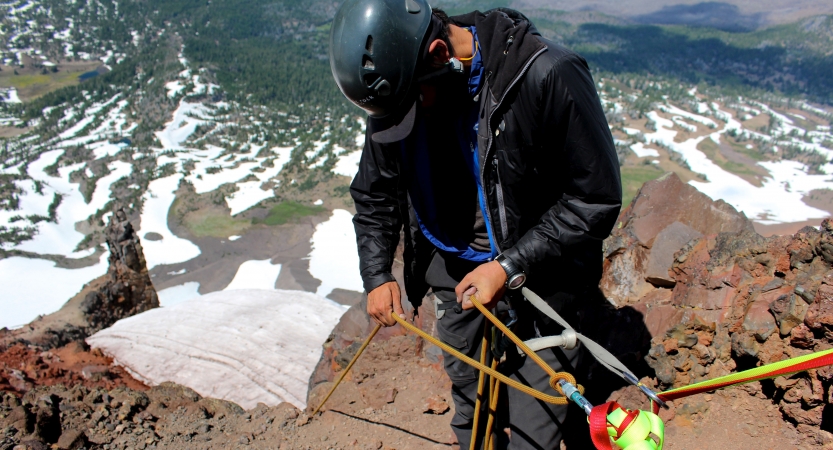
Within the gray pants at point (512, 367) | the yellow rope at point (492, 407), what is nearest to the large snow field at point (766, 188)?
the gray pants at point (512, 367)

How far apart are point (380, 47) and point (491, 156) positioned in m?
0.75

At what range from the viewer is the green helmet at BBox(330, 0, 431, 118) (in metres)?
2.51

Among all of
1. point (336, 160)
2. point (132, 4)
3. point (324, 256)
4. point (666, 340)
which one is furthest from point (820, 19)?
point (132, 4)

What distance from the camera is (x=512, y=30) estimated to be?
2.49 metres

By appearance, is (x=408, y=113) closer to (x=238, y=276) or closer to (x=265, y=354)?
(x=265, y=354)

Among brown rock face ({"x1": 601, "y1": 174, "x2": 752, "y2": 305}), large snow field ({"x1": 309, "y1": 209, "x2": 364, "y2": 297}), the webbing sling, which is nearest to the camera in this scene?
the webbing sling

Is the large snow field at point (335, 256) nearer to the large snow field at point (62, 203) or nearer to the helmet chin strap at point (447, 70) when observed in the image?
the large snow field at point (62, 203)

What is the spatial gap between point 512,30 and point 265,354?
681 centimetres

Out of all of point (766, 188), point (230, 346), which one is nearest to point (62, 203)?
point (230, 346)

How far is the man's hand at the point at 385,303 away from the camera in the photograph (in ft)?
10.5

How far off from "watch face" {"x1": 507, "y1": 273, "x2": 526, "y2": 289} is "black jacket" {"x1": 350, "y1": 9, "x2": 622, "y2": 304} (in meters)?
0.05

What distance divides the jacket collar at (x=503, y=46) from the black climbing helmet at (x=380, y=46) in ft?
1.00

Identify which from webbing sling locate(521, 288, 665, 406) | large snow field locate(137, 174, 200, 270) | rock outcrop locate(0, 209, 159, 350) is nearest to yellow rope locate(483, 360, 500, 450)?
webbing sling locate(521, 288, 665, 406)

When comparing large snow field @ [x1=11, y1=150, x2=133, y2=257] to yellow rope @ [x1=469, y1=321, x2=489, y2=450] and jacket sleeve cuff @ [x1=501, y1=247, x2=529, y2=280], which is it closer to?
yellow rope @ [x1=469, y1=321, x2=489, y2=450]
